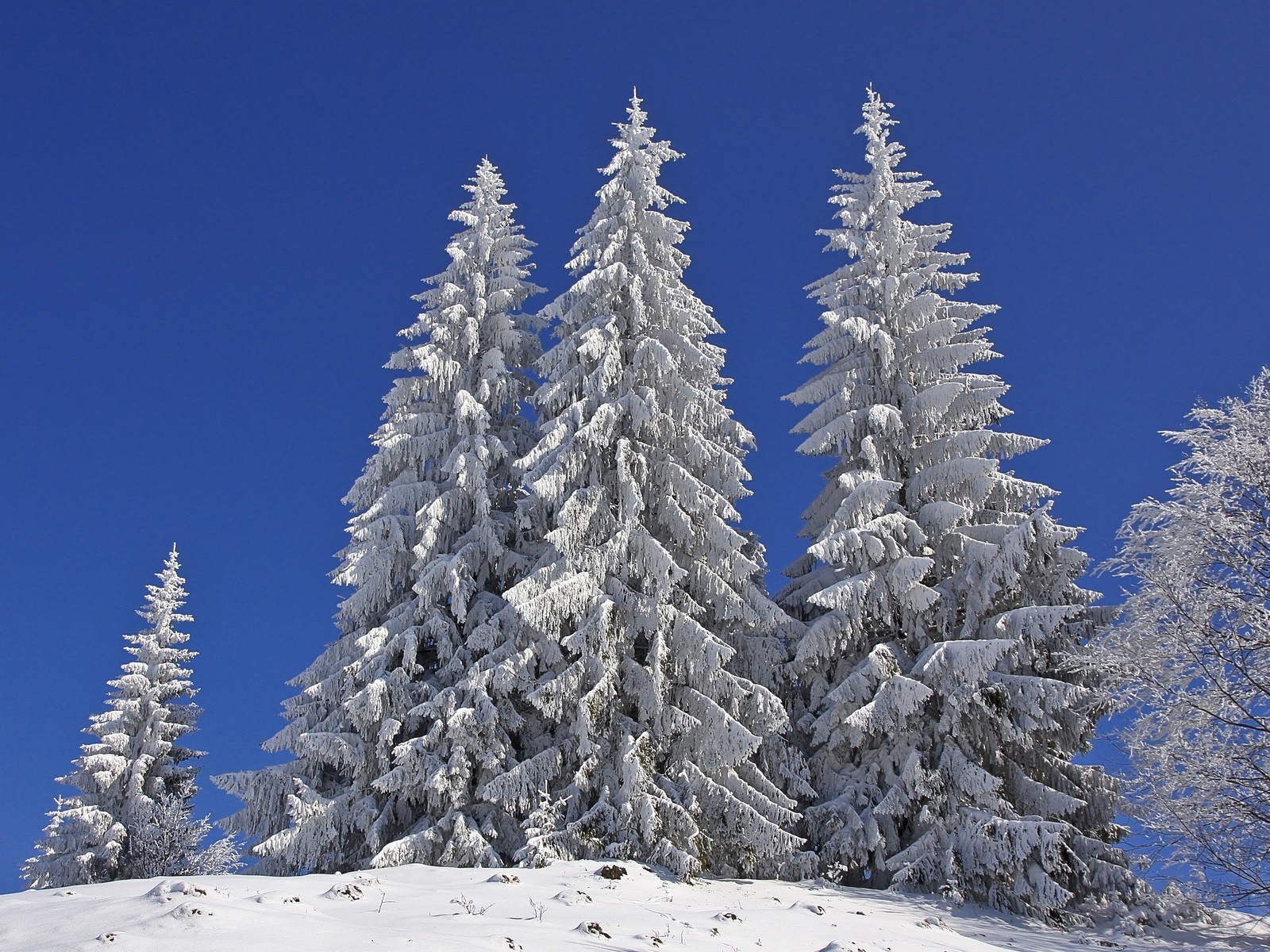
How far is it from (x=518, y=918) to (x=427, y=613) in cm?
952

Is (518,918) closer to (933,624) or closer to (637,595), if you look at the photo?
(637,595)

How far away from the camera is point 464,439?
1917 centimetres

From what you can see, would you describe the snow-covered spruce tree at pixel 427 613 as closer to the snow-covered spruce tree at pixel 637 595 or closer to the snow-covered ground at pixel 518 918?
the snow-covered spruce tree at pixel 637 595

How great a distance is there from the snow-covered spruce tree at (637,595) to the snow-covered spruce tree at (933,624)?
159 cm

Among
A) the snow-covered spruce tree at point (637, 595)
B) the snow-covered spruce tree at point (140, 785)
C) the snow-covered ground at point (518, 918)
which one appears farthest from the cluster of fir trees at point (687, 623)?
the snow-covered spruce tree at point (140, 785)

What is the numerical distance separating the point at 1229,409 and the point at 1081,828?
8064mm

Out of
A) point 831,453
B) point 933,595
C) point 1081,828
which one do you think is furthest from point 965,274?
point 1081,828

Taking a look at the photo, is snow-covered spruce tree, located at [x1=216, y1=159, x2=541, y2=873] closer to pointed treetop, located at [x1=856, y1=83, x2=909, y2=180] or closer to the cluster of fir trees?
the cluster of fir trees

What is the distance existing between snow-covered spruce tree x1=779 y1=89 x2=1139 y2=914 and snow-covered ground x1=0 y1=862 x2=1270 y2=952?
1220 mm

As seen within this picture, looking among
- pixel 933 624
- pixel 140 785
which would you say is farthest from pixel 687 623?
pixel 140 785

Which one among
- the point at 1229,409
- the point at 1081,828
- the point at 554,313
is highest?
the point at 554,313

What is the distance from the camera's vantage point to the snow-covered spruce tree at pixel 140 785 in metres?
26.6

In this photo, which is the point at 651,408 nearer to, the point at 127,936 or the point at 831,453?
the point at 831,453

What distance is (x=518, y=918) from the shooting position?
9055 millimetres
